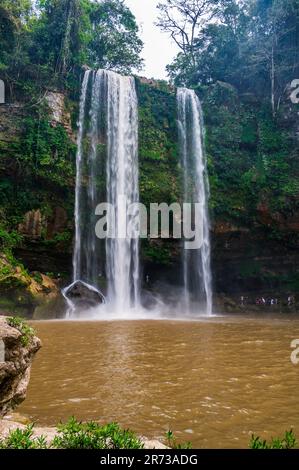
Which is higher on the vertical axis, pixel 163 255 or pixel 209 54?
pixel 209 54

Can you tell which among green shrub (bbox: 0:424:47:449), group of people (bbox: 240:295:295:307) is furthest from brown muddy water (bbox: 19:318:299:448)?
group of people (bbox: 240:295:295:307)

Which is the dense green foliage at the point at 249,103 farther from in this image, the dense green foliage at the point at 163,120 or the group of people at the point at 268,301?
the group of people at the point at 268,301

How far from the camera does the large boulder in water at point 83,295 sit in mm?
16859

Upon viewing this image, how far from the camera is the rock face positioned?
150 inches

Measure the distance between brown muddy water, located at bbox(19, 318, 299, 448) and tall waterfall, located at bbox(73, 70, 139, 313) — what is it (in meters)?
8.96

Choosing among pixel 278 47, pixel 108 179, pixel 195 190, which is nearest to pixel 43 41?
pixel 108 179

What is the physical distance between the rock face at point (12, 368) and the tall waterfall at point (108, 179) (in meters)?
13.3

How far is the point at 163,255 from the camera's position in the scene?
19375 millimetres

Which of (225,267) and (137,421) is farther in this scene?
(225,267)

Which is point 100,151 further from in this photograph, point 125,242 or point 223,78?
point 223,78

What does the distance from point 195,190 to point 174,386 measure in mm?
15648

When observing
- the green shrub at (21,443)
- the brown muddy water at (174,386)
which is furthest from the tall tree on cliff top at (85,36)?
the green shrub at (21,443)
